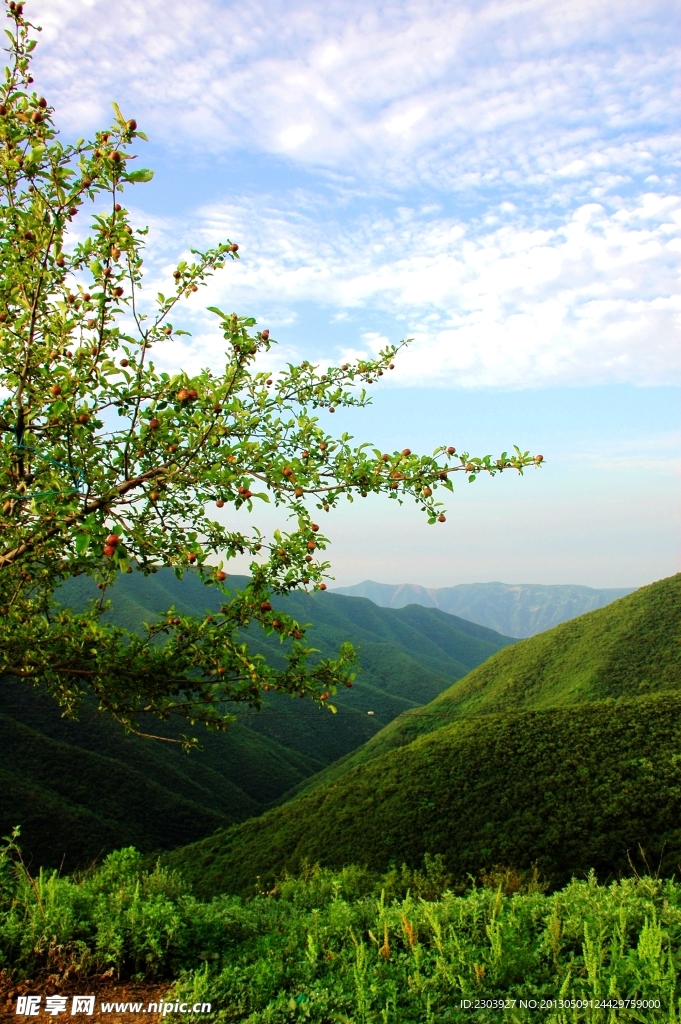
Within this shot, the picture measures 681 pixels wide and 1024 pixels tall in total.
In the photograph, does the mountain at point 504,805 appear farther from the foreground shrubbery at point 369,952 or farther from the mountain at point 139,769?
the foreground shrubbery at point 369,952

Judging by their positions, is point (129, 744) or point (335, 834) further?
point (129, 744)

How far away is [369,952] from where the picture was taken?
6758 mm

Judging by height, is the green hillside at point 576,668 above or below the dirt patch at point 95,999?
below

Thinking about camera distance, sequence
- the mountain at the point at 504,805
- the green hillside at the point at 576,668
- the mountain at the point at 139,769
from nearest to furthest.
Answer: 1. the mountain at the point at 504,805
2. the mountain at the point at 139,769
3. the green hillside at the point at 576,668

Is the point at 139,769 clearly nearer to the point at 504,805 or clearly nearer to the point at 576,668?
the point at 504,805

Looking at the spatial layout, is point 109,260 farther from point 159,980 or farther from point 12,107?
point 159,980

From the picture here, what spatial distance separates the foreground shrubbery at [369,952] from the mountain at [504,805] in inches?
765

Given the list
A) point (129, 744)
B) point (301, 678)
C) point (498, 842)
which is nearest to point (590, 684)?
point (498, 842)

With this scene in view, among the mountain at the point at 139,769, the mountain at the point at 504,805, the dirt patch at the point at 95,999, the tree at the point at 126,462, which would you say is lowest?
the mountain at the point at 139,769

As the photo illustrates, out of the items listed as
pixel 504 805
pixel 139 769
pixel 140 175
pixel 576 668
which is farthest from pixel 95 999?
pixel 576 668

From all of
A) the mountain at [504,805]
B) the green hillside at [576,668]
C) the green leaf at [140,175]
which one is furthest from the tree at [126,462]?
the green hillside at [576,668]

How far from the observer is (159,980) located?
621 cm

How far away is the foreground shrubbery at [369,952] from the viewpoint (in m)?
5.43

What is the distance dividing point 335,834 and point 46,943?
98.5ft
